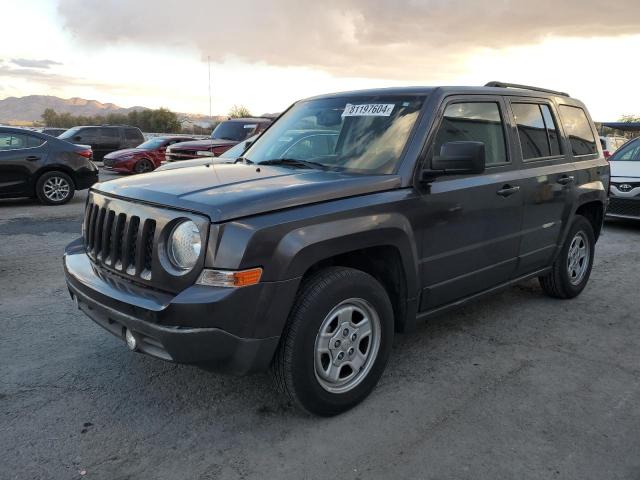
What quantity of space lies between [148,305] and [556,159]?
375 centimetres

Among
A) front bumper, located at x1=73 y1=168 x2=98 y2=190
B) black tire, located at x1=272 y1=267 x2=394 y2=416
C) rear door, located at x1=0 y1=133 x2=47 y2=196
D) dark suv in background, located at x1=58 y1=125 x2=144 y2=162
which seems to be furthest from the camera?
dark suv in background, located at x1=58 y1=125 x2=144 y2=162

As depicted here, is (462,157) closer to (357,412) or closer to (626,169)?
(357,412)

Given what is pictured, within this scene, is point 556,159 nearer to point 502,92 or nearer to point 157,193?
point 502,92

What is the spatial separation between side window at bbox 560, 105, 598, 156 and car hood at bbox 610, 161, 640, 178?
4650mm

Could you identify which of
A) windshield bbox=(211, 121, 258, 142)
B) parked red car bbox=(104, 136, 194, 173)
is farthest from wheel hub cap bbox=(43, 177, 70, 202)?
parked red car bbox=(104, 136, 194, 173)

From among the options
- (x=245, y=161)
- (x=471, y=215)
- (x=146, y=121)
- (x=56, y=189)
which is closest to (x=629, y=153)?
(x=471, y=215)

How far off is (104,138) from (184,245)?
2173 cm

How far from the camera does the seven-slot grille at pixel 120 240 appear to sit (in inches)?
116

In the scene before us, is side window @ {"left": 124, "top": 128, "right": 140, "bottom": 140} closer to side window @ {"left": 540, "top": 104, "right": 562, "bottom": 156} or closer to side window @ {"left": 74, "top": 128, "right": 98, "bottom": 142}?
side window @ {"left": 74, "top": 128, "right": 98, "bottom": 142}

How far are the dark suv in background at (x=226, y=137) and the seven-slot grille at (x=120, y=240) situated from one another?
970cm

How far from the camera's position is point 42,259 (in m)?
6.59

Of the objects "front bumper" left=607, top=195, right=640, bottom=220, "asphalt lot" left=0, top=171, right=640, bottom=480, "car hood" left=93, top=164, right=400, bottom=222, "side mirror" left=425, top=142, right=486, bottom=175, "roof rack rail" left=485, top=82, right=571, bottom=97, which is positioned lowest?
"asphalt lot" left=0, top=171, right=640, bottom=480

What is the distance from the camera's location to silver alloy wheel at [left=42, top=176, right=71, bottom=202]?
35.8ft

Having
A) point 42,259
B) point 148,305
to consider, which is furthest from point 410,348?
point 42,259
